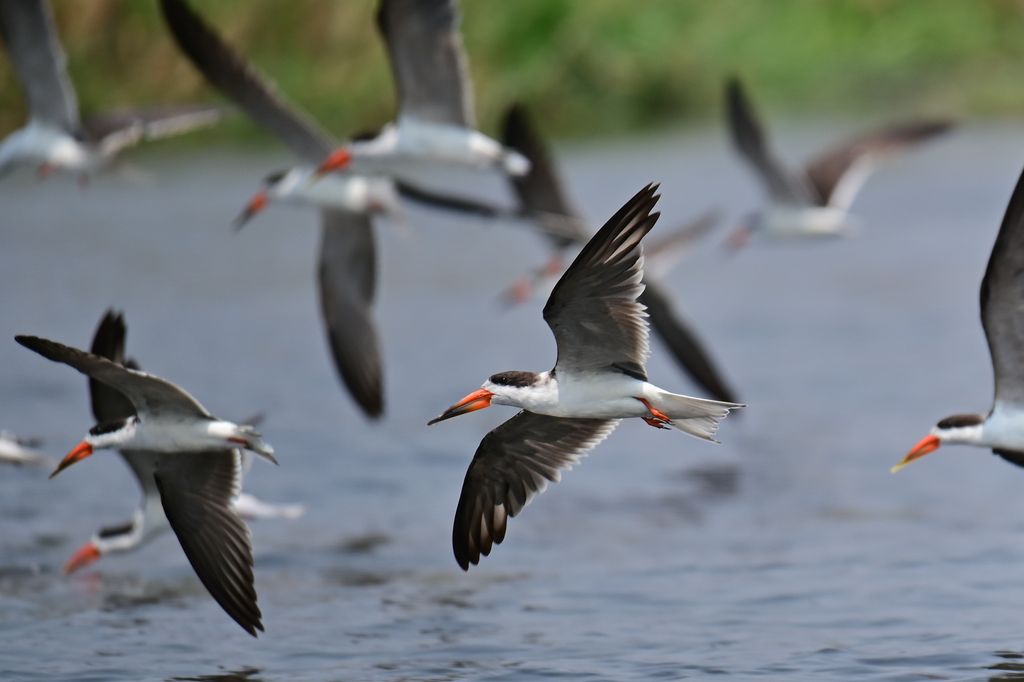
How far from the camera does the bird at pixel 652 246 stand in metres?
11.4

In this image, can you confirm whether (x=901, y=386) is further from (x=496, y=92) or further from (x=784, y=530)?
(x=496, y=92)

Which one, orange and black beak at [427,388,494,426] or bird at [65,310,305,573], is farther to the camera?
bird at [65,310,305,573]

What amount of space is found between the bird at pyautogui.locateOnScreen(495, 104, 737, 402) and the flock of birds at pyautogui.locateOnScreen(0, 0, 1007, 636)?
16 mm

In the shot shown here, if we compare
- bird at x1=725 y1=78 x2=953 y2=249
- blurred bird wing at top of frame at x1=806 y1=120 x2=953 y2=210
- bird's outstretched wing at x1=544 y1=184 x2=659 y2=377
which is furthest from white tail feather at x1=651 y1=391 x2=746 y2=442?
blurred bird wing at top of frame at x1=806 y1=120 x2=953 y2=210

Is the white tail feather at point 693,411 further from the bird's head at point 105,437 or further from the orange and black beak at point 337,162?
the orange and black beak at point 337,162

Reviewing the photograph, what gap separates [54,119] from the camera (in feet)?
36.8

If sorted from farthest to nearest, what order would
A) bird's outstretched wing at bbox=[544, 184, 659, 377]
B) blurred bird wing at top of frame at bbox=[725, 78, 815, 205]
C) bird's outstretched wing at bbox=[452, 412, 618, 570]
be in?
blurred bird wing at top of frame at bbox=[725, 78, 815, 205] → bird's outstretched wing at bbox=[452, 412, 618, 570] → bird's outstretched wing at bbox=[544, 184, 659, 377]

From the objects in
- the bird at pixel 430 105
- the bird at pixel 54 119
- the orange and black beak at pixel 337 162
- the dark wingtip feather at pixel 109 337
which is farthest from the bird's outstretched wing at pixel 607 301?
the bird at pixel 54 119

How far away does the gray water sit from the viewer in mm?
7555

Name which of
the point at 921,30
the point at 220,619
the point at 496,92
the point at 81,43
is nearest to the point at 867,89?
the point at 921,30

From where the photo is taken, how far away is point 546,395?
6.84 metres

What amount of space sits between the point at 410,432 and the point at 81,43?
1131cm

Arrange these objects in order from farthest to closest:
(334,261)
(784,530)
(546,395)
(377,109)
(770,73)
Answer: (770,73) < (377,109) < (334,261) < (784,530) < (546,395)

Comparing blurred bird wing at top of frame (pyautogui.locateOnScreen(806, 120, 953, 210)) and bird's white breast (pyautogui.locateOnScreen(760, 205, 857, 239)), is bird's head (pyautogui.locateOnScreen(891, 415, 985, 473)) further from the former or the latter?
blurred bird wing at top of frame (pyautogui.locateOnScreen(806, 120, 953, 210))
